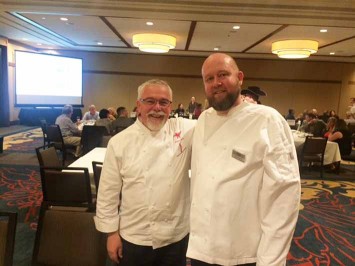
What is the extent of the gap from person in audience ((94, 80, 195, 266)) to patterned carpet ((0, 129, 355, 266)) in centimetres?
162

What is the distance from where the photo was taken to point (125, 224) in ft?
4.90

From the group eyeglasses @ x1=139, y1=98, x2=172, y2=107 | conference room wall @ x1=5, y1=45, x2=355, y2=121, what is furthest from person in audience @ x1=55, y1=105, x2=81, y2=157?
conference room wall @ x1=5, y1=45, x2=355, y2=121

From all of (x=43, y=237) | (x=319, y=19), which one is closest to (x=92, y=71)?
(x=319, y=19)

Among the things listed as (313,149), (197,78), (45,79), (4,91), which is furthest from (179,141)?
(197,78)

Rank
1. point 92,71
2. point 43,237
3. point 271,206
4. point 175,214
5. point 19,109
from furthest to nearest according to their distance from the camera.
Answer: point 92,71, point 19,109, point 43,237, point 175,214, point 271,206

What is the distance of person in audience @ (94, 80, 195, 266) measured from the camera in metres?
1.46

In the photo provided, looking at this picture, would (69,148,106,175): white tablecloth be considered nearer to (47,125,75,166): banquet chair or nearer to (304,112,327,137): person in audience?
(47,125,75,166): banquet chair

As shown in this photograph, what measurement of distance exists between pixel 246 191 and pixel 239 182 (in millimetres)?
48

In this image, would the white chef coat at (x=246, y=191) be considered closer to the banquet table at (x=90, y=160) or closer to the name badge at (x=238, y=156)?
the name badge at (x=238, y=156)

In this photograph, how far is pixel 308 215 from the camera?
13.2ft

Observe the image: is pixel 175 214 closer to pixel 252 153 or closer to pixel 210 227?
pixel 210 227

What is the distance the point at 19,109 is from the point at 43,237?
1142 cm

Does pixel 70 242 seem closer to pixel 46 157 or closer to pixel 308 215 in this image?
pixel 46 157

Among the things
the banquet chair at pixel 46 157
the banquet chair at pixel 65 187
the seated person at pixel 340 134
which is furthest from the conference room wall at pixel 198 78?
the banquet chair at pixel 65 187
